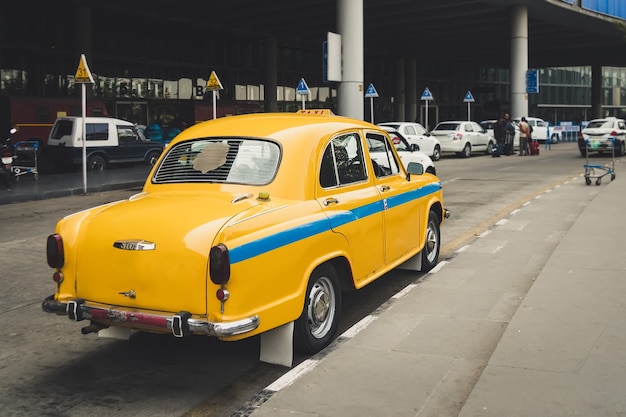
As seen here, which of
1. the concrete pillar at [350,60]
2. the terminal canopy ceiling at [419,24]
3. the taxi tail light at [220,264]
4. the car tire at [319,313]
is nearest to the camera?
the taxi tail light at [220,264]

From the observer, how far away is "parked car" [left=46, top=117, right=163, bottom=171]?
23656mm

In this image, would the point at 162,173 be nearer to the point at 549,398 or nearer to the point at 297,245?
the point at 297,245

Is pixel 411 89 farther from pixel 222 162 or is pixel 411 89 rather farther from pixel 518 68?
pixel 222 162

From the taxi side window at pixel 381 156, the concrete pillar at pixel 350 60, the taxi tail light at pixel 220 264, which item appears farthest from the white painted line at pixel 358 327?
the concrete pillar at pixel 350 60

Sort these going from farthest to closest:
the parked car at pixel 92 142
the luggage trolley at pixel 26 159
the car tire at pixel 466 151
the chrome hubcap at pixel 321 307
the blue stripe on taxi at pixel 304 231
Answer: the car tire at pixel 466 151 → the parked car at pixel 92 142 → the luggage trolley at pixel 26 159 → the chrome hubcap at pixel 321 307 → the blue stripe on taxi at pixel 304 231

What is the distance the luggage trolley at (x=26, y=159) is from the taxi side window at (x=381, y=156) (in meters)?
16.0

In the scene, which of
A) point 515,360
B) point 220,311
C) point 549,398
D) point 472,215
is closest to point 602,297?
point 515,360

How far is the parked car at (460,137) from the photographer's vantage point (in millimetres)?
32344

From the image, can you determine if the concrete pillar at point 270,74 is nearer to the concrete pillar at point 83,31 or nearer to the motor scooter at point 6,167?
the concrete pillar at point 83,31

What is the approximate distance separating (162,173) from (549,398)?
3512 mm

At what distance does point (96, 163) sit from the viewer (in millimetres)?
24016

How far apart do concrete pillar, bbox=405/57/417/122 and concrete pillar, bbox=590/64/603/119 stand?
67.4 feet

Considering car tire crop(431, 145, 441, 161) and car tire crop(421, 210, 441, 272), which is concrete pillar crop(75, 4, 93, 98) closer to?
car tire crop(431, 145, 441, 161)

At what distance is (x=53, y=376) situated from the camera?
17.2 ft
